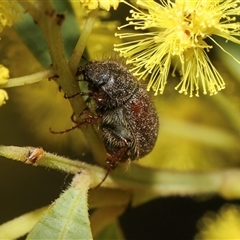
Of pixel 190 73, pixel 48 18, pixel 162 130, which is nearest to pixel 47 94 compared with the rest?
pixel 162 130

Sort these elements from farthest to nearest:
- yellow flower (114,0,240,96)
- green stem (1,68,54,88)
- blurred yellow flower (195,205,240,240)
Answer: blurred yellow flower (195,205,240,240), yellow flower (114,0,240,96), green stem (1,68,54,88)

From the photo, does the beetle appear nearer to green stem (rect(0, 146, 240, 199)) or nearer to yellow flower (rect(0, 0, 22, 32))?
green stem (rect(0, 146, 240, 199))

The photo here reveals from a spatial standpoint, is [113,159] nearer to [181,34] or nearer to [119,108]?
[119,108]

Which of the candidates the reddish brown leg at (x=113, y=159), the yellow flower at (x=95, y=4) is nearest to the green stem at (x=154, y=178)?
the reddish brown leg at (x=113, y=159)

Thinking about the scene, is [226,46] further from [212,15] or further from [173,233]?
[173,233]

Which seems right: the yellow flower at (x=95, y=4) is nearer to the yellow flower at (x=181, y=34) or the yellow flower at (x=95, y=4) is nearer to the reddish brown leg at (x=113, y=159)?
the yellow flower at (x=181, y=34)

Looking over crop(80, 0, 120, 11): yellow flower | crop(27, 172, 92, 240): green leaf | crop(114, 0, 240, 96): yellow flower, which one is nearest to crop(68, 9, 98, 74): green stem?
crop(80, 0, 120, 11): yellow flower

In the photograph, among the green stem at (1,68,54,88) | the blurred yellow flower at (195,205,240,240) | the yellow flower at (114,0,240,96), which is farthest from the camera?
the blurred yellow flower at (195,205,240,240)

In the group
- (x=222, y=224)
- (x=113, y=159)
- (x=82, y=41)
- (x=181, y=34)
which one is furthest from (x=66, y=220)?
(x=222, y=224)
